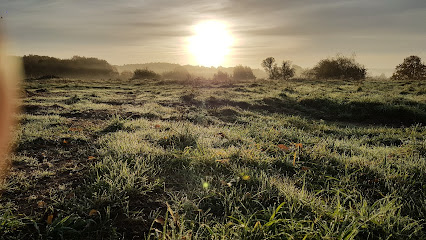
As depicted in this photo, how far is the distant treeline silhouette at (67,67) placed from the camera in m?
44.8

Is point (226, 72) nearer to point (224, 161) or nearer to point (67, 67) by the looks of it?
point (67, 67)

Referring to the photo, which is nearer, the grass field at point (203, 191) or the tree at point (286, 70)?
the grass field at point (203, 191)

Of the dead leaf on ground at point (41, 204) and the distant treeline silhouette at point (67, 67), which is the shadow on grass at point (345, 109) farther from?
the distant treeline silhouette at point (67, 67)

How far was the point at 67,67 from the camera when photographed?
49.8 m

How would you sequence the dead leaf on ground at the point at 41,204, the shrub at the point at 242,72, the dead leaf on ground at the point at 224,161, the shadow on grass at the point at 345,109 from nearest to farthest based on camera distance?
1. the dead leaf on ground at the point at 41,204
2. the dead leaf on ground at the point at 224,161
3. the shadow on grass at the point at 345,109
4. the shrub at the point at 242,72

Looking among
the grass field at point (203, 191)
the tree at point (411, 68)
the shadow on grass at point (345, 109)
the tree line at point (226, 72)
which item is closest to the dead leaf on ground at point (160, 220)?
the grass field at point (203, 191)

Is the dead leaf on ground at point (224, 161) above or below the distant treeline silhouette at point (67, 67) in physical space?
below

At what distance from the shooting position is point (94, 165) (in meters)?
3.37

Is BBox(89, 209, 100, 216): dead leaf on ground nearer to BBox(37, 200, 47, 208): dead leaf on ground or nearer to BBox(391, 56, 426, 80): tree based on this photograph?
BBox(37, 200, 47, 208): dead leaf on ground

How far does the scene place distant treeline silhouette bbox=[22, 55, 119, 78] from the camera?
44750mm

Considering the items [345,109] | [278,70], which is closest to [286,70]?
[278,70]

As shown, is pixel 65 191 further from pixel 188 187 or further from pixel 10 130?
pixel 10 130

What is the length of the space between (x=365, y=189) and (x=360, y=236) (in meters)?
1.11

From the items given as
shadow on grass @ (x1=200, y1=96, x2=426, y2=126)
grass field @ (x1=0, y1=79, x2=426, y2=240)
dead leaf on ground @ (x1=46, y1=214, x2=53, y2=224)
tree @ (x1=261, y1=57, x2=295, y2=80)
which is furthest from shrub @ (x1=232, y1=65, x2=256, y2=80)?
dead leaf on ground @ (x1=46, y1=214, x2=53, y2=224)
